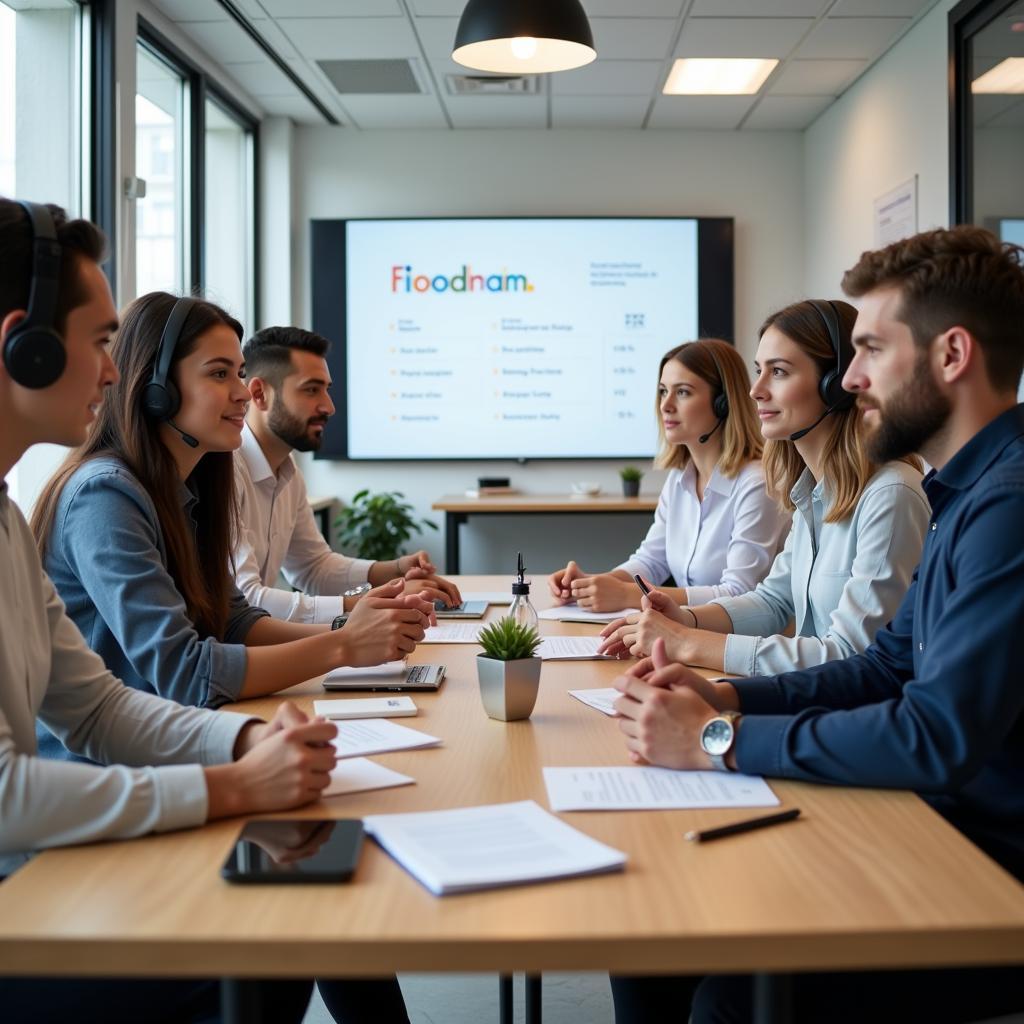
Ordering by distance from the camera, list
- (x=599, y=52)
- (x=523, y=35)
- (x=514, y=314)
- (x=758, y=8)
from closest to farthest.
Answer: (x=523, y=35) < (x=758, y=8) < (x=599, y=52) < (x=514, y=314)

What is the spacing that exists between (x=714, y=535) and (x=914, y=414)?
161 cm

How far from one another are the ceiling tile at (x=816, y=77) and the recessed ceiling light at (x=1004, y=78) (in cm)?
115

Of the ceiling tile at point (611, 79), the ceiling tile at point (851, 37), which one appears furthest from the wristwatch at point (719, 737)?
the ceiling tile at point (611, 79)

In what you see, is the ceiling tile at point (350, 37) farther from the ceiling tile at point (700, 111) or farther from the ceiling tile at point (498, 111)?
the ceiling tile at point (700, 111)

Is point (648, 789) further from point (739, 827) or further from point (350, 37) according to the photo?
point (350, 37)

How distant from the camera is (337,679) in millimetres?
1787

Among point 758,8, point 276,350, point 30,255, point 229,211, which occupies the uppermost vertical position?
point 758,8

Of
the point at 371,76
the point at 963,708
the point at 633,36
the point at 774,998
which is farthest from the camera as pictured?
the point at 371,76

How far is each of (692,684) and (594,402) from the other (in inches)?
184

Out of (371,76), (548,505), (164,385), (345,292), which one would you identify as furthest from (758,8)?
(164,385)

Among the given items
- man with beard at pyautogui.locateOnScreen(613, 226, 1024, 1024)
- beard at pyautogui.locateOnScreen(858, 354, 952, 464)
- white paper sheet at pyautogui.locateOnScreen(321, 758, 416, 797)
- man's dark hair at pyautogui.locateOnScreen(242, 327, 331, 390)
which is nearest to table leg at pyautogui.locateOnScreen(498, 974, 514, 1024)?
man with beard at pyautogui.locateOnScreen(613, 226, 1024, 1024)

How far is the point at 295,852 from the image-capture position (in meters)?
0.99

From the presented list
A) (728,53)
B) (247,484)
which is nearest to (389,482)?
(728,53)

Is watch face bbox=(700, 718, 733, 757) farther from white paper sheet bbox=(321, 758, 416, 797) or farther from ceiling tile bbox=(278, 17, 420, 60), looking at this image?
ceiling tile bbox=(278, 17, 420, 60)
